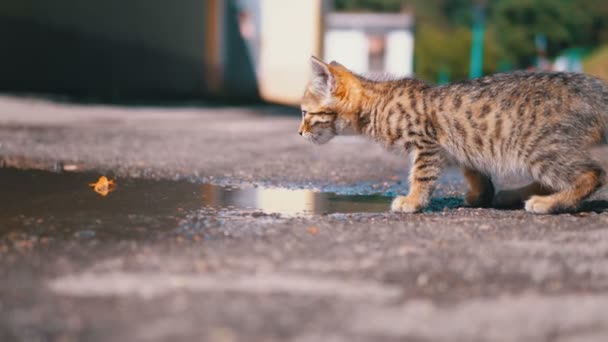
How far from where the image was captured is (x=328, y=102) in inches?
201

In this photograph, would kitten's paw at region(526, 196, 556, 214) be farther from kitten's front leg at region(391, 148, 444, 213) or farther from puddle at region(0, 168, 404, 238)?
puddle at region(0, 168, 404, 238)

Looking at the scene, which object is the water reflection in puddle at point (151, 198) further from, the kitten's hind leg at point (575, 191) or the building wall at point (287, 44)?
the building wall at point (287, 44)

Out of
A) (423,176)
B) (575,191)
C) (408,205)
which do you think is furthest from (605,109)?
(408,205)

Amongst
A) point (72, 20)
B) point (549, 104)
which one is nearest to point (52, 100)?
point (72, 20)

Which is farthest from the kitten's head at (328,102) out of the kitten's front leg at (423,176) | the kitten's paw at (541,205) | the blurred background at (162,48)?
the blurred background at (162,48)

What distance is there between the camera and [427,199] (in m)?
4.70

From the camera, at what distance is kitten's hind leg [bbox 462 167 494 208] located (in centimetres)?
501

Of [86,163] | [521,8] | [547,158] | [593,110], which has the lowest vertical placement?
[86,163]

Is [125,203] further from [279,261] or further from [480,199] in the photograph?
[480,199]

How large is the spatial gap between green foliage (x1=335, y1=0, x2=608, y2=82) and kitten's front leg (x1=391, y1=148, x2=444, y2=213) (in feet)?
98.4

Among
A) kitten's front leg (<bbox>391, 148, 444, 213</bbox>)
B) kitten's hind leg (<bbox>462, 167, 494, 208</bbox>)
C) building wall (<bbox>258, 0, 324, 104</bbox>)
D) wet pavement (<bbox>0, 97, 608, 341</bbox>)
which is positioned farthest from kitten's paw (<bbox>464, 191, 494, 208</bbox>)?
building wall (<bbox>258, 0, 324, 104</bbox>)

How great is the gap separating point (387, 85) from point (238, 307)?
276 centimetres

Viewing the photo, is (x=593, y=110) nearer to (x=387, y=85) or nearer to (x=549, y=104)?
(x=549, y=104)

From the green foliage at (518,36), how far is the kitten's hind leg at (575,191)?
30.1 meters
